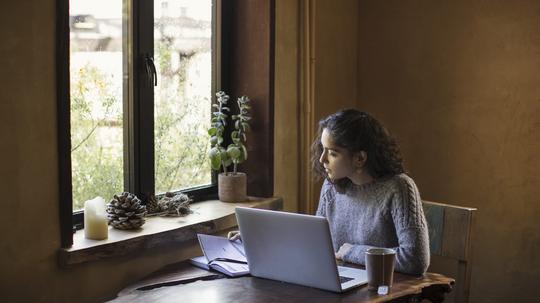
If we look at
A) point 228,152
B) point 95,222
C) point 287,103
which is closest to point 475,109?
point 287,103

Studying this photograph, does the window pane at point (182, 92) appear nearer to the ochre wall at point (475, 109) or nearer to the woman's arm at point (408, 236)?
the woman's arm at point (408, 236)

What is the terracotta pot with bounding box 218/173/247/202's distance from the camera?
9.73 feet

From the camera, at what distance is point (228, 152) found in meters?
2.94

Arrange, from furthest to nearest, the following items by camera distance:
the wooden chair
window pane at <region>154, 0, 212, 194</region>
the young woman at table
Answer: window pane at <region>154, 0, 212, 194</region>, the wooden chair, the young woman at table

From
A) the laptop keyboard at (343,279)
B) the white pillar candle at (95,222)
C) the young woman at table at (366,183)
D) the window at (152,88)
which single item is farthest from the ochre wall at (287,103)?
the laptop keyboard at (343,279)

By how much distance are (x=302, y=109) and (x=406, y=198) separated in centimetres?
105

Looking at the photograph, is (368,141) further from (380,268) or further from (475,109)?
(475,109)

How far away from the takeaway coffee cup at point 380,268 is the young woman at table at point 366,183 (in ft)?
0.81

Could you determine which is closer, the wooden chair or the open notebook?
the open notebook

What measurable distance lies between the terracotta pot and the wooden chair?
0.79 meters

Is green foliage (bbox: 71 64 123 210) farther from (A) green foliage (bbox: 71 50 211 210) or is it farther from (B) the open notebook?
(B) the open notebook

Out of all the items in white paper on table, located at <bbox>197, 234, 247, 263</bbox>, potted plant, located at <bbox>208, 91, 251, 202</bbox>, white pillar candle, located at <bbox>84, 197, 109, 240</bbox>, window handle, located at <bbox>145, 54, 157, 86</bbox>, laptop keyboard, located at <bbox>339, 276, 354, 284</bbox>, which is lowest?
laptop keyboard, located at <bbox>339, 276, 354, 284</bbox>

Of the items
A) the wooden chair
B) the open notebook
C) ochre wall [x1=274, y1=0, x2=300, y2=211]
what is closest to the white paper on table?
the open notebook

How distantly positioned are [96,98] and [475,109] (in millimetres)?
1712
